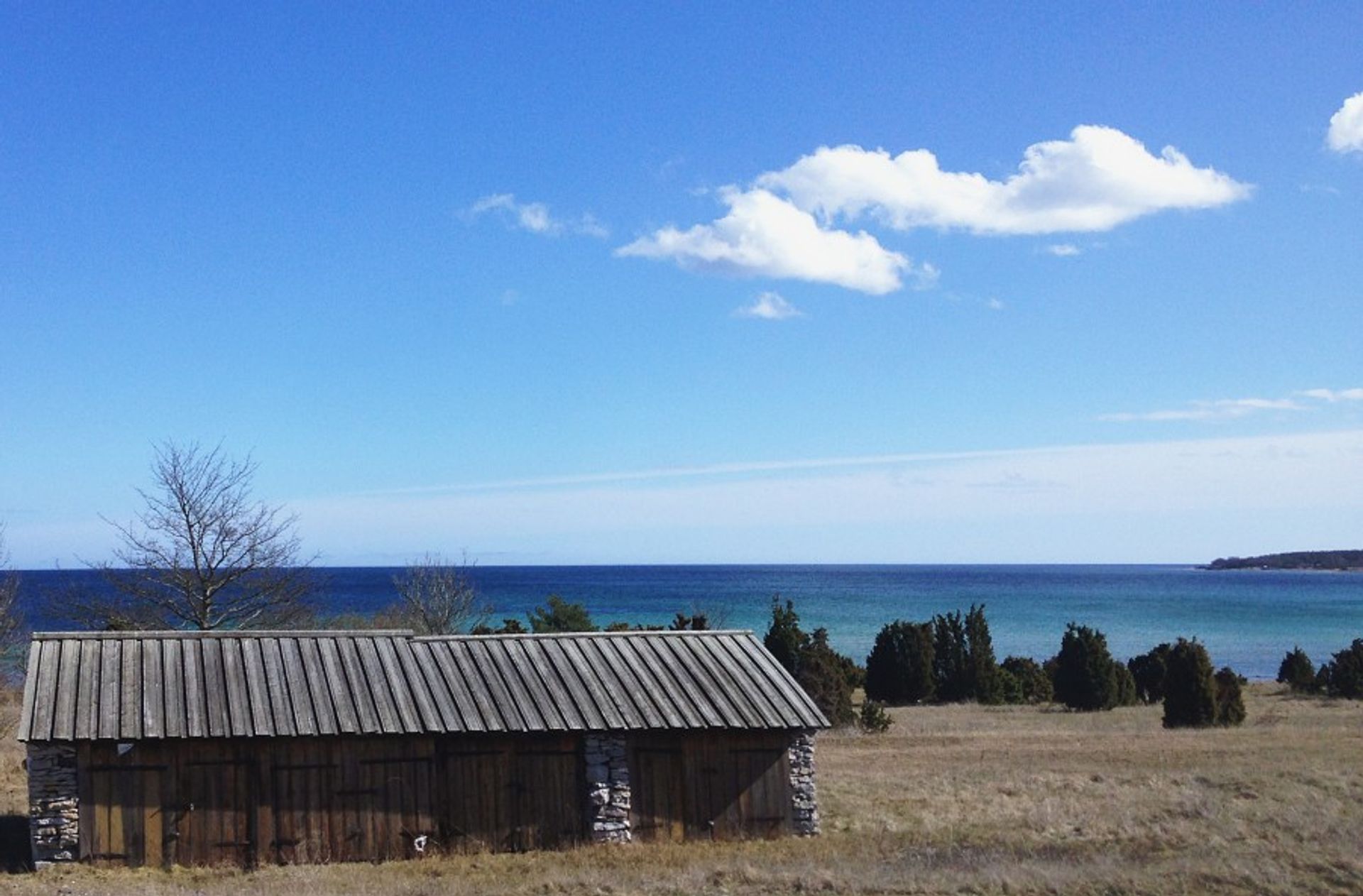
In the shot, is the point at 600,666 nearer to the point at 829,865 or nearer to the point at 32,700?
the point at 829,865

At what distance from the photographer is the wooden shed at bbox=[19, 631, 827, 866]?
19.6 meters

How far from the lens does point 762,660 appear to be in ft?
79.4

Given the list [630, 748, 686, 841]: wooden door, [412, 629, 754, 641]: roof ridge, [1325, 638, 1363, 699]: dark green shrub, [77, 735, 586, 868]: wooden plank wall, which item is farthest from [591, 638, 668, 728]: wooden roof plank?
[1325, 638, 1363, 699]: dark green shrub

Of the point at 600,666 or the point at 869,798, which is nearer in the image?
the point at 600,666

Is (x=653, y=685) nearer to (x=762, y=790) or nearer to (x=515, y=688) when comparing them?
(x=515, y=688)

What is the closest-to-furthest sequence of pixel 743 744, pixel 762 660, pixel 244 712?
1. pixel 244 712
2. pixel 743 744
3. pixel 762 660

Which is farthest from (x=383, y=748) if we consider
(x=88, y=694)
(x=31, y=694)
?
(x=31, y=694)

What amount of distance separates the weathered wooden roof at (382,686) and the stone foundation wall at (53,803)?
435 millimetres

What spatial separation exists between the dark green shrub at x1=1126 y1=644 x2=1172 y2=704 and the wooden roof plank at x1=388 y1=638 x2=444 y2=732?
121 ft

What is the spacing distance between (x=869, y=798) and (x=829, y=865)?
6.25 m

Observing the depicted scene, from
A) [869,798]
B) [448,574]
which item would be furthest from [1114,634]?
[869,798]

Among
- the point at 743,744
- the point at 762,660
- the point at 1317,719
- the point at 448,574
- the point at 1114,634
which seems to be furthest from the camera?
the point at 1114,634

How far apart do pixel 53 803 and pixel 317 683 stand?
4272 millimetres

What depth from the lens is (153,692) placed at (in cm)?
2042
